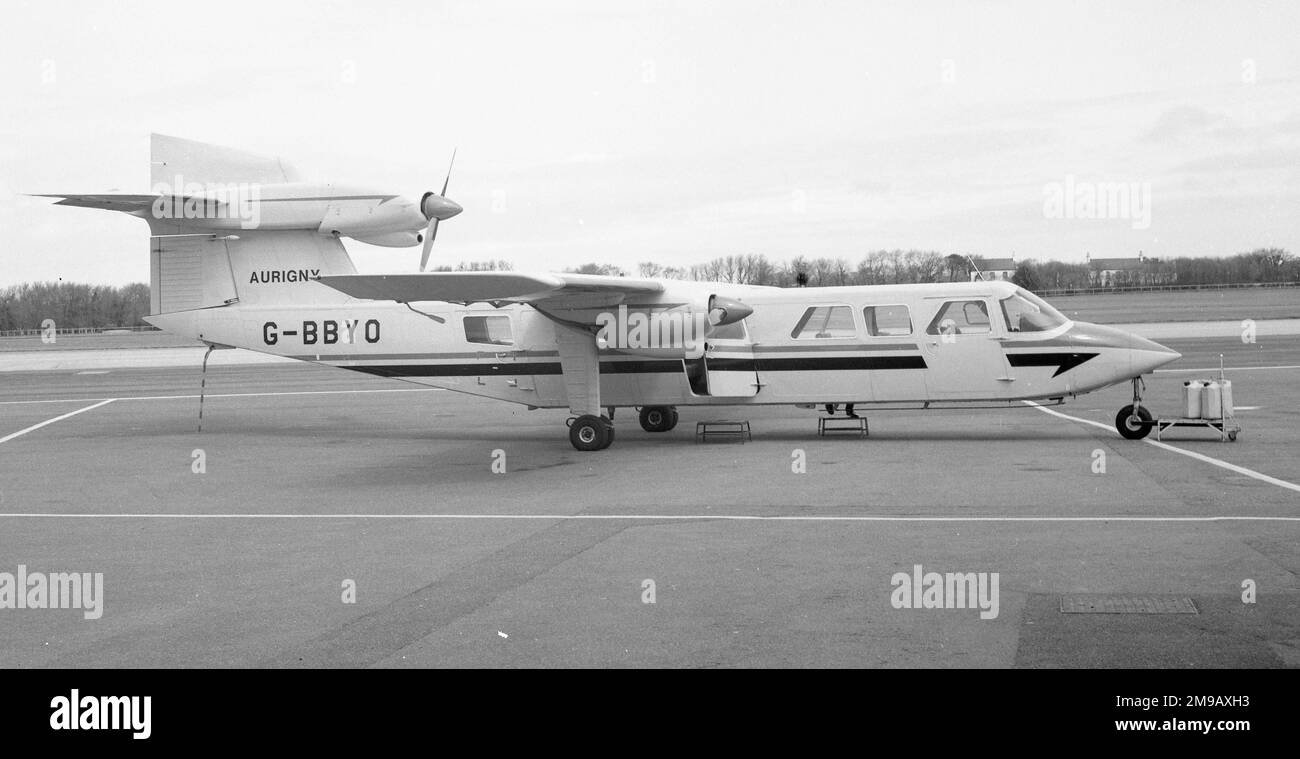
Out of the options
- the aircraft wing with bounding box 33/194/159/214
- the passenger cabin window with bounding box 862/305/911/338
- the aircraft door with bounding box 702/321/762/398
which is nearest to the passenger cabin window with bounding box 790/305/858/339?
the passenger cabin window with bounding box 862/305/911/338

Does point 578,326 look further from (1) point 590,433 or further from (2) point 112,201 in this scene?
(2) point 112,201

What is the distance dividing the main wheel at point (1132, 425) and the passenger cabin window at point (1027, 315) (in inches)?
70.1

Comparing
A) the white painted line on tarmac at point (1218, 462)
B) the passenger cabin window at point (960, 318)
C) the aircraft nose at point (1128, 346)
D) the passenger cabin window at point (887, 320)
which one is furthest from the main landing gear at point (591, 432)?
the white painted line on tarmac at point (1218, 462)

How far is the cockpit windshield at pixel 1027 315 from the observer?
18297mm

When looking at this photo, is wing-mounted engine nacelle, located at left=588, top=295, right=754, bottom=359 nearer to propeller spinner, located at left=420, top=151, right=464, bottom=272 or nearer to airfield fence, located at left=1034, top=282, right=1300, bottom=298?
propeller spinner, located at left=420, top=151, right=464, bottom=272

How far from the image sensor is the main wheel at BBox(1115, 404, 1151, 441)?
17328mm

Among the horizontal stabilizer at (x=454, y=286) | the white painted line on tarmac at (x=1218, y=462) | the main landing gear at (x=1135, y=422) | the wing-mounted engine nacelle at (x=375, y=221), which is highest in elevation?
the wing-mounted engine nacelle at (x=375, y=221)

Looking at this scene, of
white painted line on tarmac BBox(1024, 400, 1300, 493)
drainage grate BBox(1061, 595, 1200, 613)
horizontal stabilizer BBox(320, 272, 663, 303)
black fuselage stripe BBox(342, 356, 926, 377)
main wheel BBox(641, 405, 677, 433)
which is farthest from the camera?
main wheel BBox(641, 405, 677, 433)

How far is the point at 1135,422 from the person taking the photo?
17.4 metres

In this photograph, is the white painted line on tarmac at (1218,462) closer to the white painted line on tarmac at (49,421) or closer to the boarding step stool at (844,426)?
the boarding step stool at (844,426)

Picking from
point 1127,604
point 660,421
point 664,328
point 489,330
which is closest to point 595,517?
point 1127,604

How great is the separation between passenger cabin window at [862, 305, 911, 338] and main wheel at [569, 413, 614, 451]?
4573 millimetres
